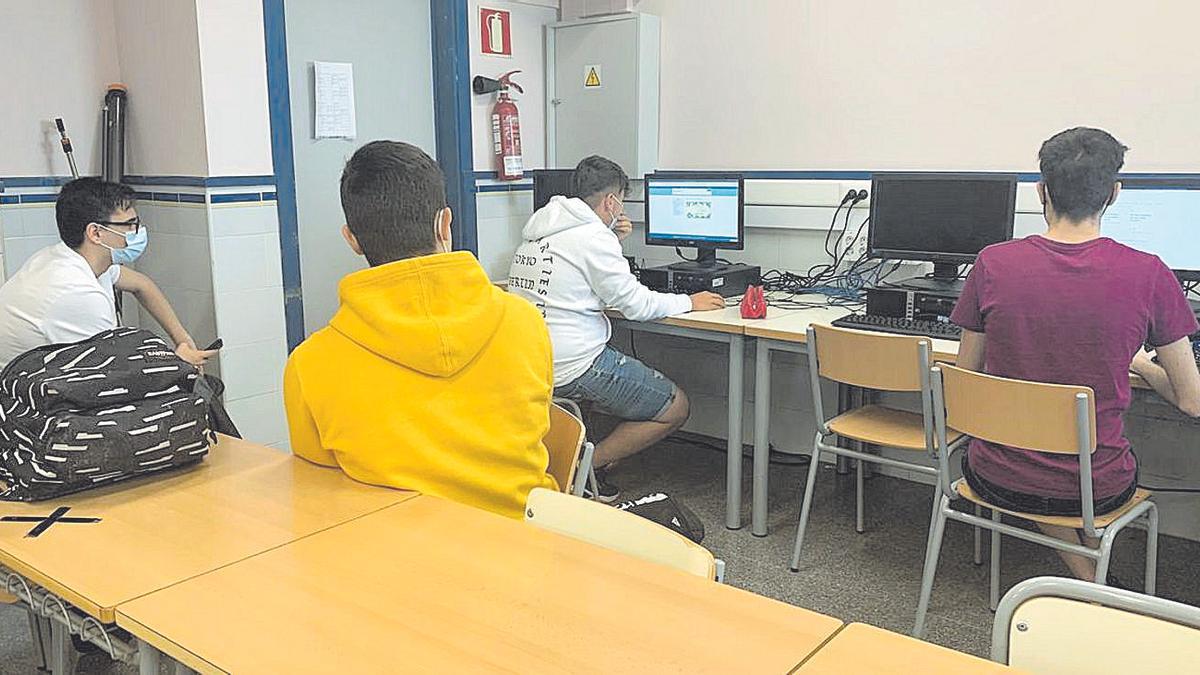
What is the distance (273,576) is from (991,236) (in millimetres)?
2642

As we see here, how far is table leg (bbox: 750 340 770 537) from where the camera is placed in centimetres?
321

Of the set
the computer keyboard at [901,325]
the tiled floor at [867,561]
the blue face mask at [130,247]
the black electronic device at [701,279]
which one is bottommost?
the tiled floor at [867,561]

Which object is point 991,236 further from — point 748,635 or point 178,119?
point 178,119

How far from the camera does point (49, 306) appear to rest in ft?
8.55

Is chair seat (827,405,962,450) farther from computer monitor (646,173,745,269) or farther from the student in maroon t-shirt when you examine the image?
computer monitor (646,173,745,269)

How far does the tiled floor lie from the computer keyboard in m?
0.74

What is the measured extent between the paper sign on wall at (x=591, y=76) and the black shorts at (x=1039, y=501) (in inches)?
104

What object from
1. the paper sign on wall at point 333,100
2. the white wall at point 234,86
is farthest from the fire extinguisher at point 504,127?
the white wall at point 234,86

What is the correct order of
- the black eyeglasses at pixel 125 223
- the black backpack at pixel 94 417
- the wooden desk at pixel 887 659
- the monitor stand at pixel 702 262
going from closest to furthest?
the wooden desk at pixel 887 659
the black backpack at pixel 94 417
the black eyeglasses at pixel 125 223
the monitor stand at pixel 702 262

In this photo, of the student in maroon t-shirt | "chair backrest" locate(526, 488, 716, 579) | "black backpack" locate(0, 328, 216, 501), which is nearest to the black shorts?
the student in maroon t-shirt

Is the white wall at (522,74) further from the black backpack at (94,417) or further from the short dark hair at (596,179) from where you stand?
the black backpack at (94,417)

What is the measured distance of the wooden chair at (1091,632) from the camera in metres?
1.14

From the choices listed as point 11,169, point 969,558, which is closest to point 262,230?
point 11,169

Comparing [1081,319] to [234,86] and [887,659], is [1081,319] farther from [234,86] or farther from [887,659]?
[234,86]
